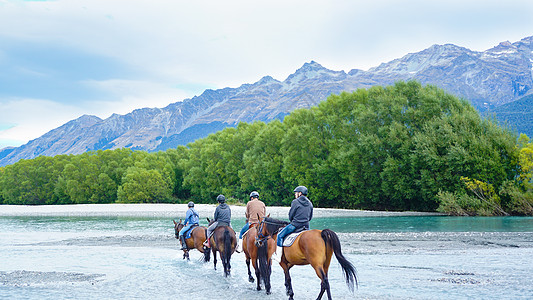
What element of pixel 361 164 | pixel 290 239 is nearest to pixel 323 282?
pixel 290 239

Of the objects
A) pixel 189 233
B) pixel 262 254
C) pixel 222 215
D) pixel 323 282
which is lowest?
pixel 323 282

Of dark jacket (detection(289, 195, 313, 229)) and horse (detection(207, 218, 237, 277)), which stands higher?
dark jacket (detection(289, 195, 313, 229))

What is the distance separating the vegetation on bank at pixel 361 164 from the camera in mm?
46250

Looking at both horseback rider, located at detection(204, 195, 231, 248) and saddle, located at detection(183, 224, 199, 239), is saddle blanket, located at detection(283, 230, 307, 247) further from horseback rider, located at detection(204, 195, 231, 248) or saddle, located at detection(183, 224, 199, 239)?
saddle, located at detection(183, 224, 199, 239)

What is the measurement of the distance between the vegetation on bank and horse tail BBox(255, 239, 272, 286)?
39379 mm

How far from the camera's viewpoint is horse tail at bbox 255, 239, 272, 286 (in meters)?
12.4

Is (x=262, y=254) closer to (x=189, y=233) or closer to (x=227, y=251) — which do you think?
(x=227, y=251)

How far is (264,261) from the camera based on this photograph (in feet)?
41.3

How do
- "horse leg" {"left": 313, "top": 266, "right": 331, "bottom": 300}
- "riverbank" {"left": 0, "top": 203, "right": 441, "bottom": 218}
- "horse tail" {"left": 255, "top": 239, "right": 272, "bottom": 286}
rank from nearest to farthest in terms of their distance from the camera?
"horse leg" {"left": 313, "top": 266, "right": 331, "bottom": 300} → "horse tail" {"left": 255, "top": 239, "right": 272, "bottom": 286} → "riverbank" {"left": 0, "top": 203, "right": 441, "bottom": 218}

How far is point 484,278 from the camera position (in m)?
13.4

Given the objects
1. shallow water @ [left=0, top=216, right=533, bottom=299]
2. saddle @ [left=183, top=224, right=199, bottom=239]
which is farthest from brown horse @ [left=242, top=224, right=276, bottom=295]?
saddle @ [left=183, top=224, right=199, bottom=239]

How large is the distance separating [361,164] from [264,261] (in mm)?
46812

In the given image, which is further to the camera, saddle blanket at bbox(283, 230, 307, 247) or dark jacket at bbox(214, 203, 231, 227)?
dark jacket at bbox(214, 203, 231, 227)

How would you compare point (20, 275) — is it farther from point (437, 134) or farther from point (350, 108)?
point (350, 108)
